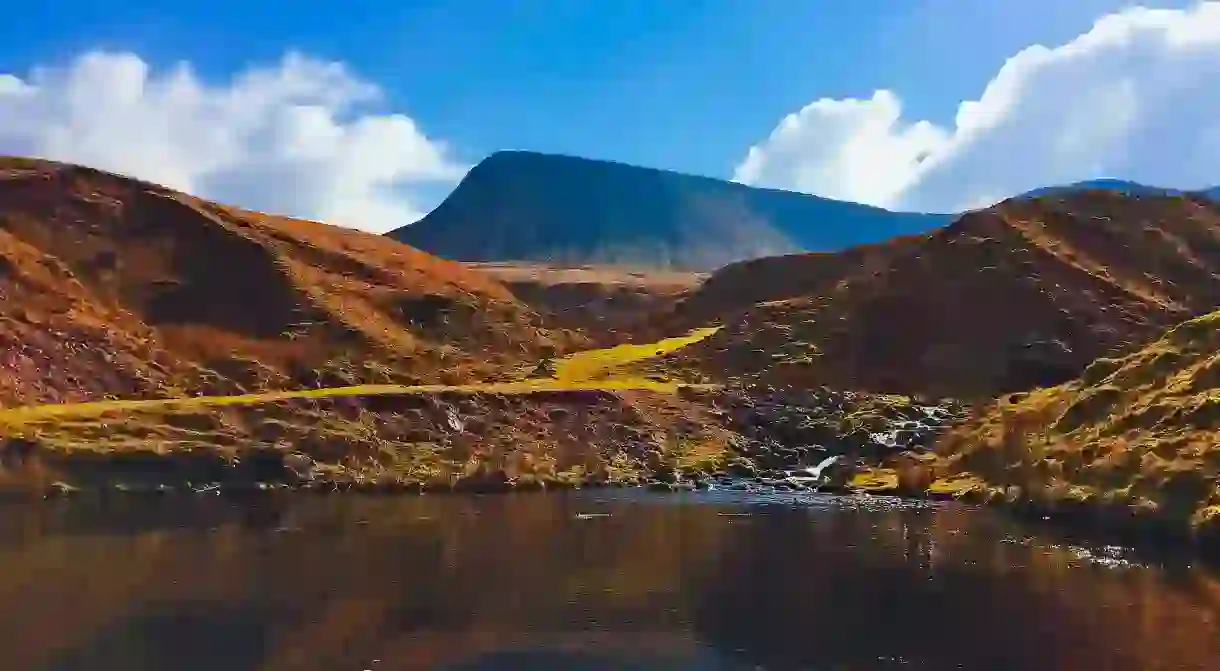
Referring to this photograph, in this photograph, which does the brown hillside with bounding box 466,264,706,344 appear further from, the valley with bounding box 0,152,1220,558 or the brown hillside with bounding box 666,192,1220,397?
the brown hillside with bounding box 666,192,1220,397

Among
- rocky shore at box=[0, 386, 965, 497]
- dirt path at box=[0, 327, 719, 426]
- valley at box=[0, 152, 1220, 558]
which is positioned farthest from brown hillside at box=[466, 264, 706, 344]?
rocky shore at box=[0, 386, 965, 497]

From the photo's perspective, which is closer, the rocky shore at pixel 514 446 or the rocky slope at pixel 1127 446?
the rocky slope at pixel 1127 446

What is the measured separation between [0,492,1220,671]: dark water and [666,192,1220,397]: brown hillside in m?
37.4

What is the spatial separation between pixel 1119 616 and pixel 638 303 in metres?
149

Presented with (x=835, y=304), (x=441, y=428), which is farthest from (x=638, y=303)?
(x=441, y=428)

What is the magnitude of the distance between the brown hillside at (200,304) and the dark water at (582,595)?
112ft

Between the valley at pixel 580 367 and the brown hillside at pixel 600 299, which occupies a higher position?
the brown hillside at pixel 600 299

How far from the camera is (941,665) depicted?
1137 inches

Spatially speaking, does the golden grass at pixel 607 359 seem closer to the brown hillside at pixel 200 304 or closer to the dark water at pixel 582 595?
the brown hillside at pixel 200 304

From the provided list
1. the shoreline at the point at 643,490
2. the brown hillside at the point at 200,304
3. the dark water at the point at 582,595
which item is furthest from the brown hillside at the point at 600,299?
the dark water at the point at 582,595

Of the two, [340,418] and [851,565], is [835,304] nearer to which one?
[340,418]

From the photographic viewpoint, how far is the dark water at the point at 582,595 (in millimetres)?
29844

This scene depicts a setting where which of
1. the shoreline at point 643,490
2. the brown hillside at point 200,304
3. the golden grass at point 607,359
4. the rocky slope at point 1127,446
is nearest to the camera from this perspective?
the rocky slope at point 1127,446

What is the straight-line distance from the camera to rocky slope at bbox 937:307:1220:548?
48.3m
